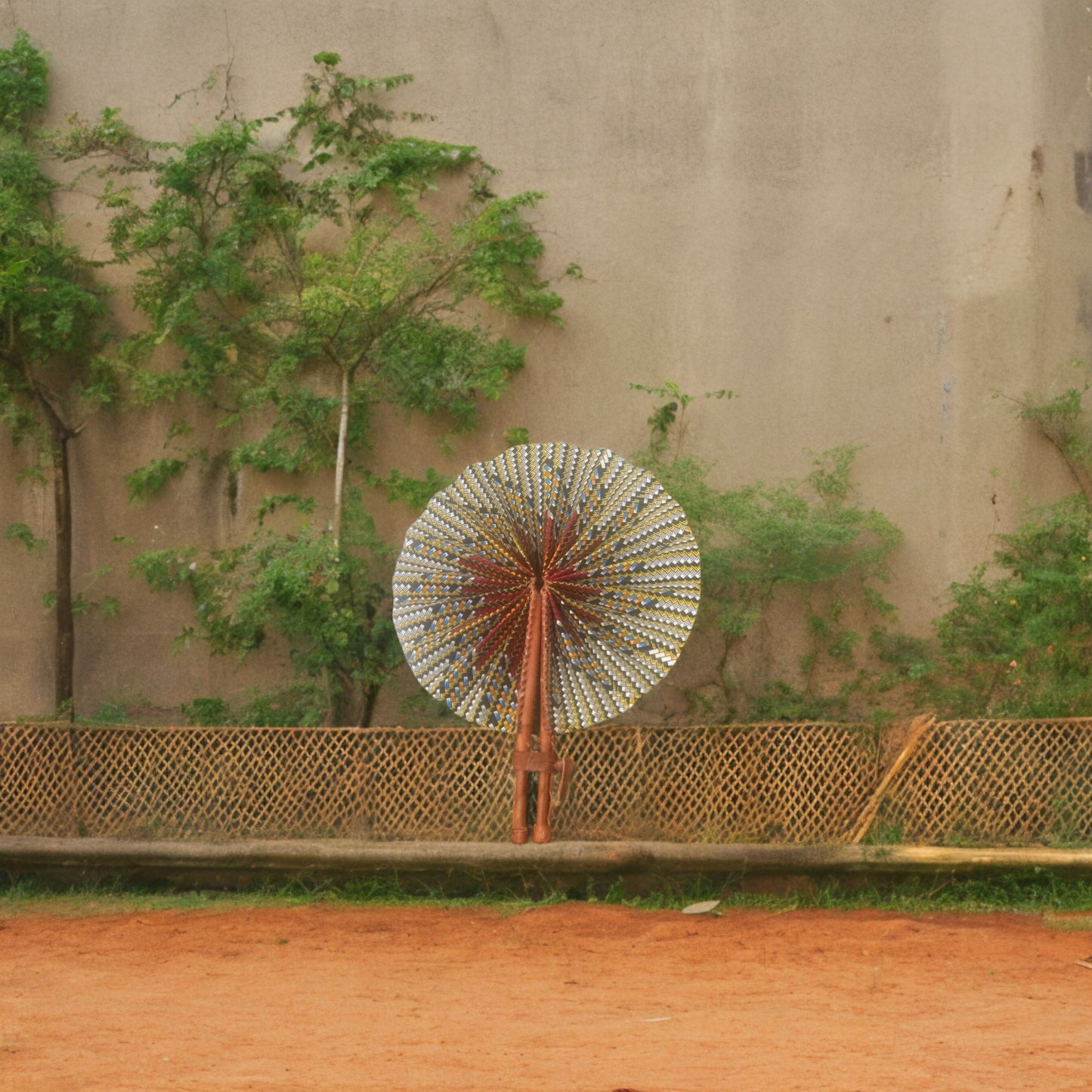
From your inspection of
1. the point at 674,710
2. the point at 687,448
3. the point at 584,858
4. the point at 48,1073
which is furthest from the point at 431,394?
the point at 48,1073

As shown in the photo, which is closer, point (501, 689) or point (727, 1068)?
point (727, 1068)

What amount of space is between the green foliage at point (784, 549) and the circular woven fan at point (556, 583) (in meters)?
1.50

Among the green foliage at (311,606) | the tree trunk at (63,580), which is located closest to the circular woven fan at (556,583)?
the green foliage at (311,606)

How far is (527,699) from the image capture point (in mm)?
7273

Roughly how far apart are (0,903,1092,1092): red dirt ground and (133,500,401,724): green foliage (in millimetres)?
1840

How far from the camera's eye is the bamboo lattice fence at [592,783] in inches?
309

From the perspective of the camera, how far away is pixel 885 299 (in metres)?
9.87

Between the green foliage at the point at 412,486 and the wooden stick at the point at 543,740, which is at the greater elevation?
the green foliage at the point at 412,486

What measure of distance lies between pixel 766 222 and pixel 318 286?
10.4 ft

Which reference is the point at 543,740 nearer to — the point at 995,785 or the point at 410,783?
the point at 410,783

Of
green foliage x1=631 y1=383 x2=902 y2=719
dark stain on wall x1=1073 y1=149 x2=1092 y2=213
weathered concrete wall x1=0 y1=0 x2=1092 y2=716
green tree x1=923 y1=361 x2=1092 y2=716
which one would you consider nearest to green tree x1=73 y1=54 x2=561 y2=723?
weathered concrete wall x1=0 y1=0 x2=1092 y2=716

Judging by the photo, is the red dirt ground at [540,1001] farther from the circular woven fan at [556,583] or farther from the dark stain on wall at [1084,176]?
the dark stain on wall at [1084,176]

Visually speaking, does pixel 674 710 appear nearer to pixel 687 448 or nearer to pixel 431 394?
pixel 687 448

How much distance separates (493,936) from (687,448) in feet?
13.1
